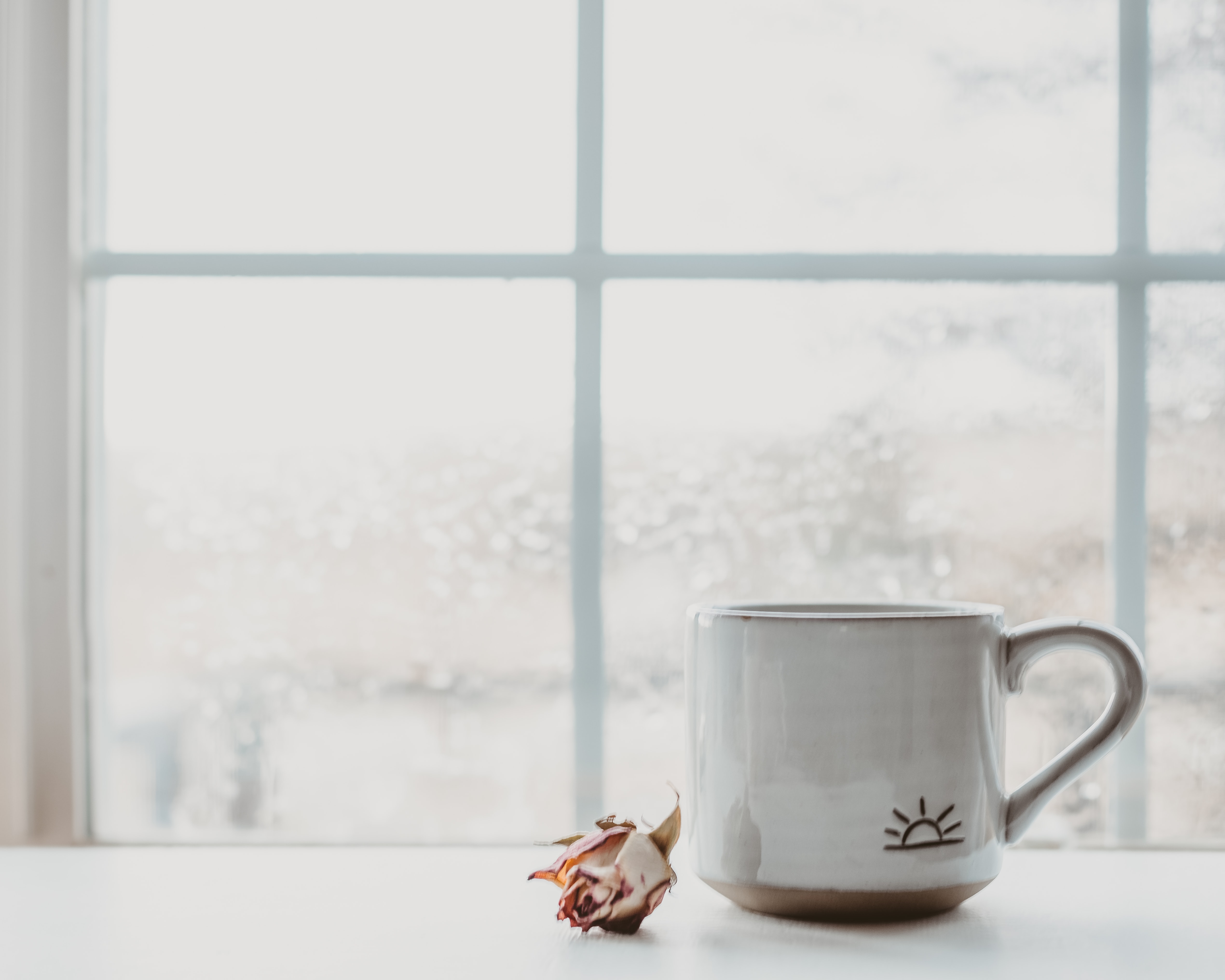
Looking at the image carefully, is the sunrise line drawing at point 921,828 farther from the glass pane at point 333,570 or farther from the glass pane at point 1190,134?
the glass pane at point 1190,134

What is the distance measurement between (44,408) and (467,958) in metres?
0.64

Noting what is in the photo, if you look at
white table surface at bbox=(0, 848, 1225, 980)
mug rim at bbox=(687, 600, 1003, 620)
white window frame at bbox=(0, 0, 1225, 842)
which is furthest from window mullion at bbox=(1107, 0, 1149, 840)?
mug rim at bbox=(687, 600, 1003, 620)

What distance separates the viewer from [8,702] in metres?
0.79

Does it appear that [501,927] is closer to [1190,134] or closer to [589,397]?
[589,397]

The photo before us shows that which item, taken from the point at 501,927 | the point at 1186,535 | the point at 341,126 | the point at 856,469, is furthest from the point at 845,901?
the point at 341,126

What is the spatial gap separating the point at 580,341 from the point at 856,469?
0.26 metres

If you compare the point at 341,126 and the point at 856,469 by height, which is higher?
the point at 341,126

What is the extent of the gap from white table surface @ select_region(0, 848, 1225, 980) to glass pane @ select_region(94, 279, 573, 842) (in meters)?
0.28

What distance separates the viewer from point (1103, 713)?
44cm

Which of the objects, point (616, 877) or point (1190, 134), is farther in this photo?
point (1190, 134)

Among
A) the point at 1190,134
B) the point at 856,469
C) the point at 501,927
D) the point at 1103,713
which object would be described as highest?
the point at 1190,134

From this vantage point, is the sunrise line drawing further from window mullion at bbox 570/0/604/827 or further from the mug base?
window mullion at bbox 570/0/604/827

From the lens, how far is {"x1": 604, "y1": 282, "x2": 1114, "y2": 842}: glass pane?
827mm

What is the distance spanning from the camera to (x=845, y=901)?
0.41m
